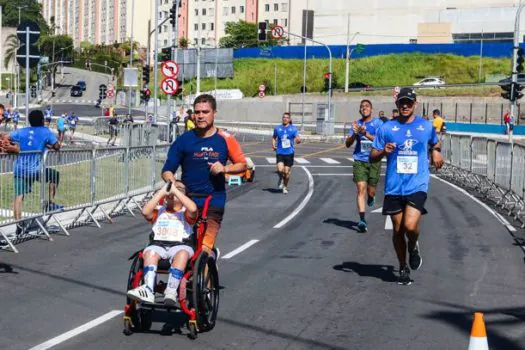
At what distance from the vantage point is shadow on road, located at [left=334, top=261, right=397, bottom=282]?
36.1ft

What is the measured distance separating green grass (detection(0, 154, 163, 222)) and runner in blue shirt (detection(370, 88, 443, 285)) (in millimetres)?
5817

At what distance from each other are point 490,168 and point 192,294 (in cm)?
1616

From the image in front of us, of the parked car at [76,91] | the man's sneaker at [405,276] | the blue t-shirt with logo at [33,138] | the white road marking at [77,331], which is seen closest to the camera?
the white road marking at [77,331]

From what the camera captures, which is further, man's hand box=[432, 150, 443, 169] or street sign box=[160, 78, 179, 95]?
street sign box=[160, 78, 179, 95]

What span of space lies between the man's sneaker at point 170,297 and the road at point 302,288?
0.36 meters

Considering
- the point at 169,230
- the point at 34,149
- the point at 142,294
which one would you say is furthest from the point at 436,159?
the point at 34,149

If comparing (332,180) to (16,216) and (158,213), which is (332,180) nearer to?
(16,216)

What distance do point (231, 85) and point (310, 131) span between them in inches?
1221

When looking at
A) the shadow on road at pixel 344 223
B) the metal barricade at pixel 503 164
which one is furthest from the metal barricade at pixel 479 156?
the shadow on road at pixel 344 223

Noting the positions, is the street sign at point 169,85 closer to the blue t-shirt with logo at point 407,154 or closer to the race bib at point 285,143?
the race bib at point 285,143

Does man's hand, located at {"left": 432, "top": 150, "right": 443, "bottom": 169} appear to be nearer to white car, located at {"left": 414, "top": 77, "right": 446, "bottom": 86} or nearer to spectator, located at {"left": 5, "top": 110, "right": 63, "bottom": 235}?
spectator, located at {"left": 5, "top": 110, "right": 63, "bottom": 235}

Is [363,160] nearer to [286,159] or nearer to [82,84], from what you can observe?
[286,159]

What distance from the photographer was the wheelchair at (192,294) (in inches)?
297

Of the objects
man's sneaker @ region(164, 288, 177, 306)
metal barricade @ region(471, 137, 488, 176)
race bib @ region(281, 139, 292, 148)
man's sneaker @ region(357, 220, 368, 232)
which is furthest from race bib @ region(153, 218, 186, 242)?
metal barricade @ region(471, 137, 488, 176)
